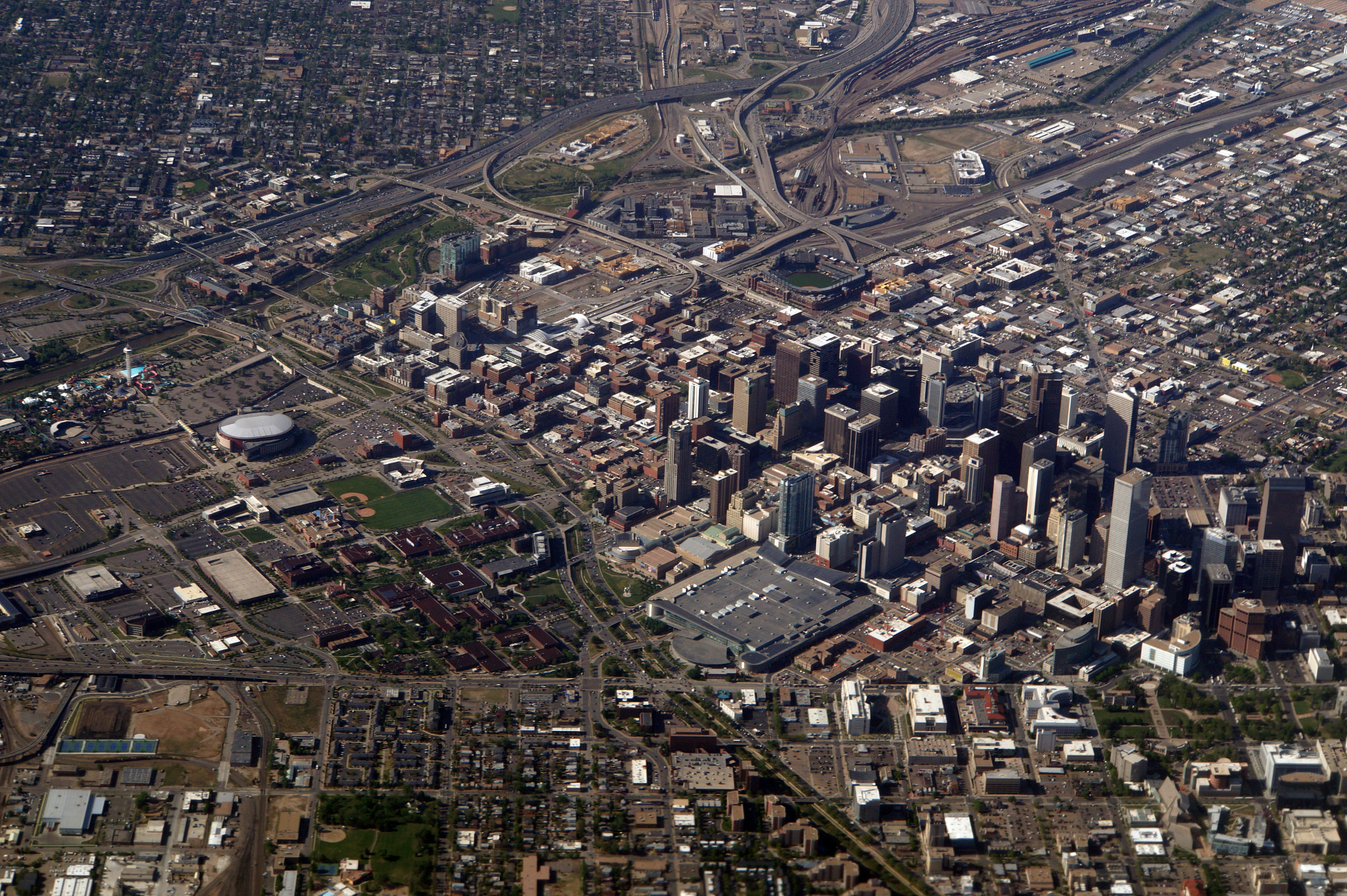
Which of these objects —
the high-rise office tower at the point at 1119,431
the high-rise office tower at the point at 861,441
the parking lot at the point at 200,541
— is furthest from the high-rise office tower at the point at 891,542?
the parking lot at the point at 200,541

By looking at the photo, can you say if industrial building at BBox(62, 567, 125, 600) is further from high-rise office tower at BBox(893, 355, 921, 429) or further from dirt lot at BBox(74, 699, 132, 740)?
high-rise office tower at BBox(893, 355, 921, 429)

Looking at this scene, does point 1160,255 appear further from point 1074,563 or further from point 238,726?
point 238,726

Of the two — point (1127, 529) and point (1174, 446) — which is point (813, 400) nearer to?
point (1174, 446)

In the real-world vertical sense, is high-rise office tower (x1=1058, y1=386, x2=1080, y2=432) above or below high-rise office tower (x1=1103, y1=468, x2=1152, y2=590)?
above

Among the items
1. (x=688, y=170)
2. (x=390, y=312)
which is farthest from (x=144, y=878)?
(x=688, y=170)

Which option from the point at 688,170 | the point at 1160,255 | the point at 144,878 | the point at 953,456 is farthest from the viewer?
the point at 688,170

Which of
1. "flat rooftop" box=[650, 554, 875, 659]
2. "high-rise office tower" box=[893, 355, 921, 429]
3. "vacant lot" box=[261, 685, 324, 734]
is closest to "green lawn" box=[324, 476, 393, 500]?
"flat rooftop" box=[650, 554, 875, 659]
